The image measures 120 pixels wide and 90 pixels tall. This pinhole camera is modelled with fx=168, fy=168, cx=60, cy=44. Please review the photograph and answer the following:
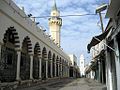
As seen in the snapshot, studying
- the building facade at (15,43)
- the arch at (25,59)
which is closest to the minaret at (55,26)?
the building facade at (15,43)

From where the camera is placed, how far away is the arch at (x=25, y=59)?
18281 mm

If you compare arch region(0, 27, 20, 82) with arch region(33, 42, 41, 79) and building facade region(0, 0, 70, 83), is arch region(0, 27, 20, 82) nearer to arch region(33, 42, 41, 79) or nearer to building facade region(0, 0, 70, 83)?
building facade region(0, 0, 70, 83)

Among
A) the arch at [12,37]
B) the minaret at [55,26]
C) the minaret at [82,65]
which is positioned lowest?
the minaret at [82,65]

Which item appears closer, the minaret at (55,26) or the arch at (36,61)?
the arch at (36,61)

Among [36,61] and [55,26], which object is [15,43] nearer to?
[36,61]

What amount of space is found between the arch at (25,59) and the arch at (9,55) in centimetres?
188

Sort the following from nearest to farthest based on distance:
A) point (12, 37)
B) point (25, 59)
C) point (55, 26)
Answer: point (12, 37) < point (25, 59) < point (55, 26)

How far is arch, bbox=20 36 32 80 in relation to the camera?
1828cm

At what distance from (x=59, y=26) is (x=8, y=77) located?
35270 millimetres

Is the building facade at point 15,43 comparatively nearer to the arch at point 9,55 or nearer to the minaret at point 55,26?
the arch at point 9,55

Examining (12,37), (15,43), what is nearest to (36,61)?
(12,37)

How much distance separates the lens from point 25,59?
1931cm

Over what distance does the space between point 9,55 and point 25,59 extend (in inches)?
134

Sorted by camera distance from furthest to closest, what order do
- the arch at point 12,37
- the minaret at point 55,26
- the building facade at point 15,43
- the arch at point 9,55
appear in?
the minaret at point 55,26, the arch at point 9,55, the arch at point 12,37, the building facade at point 15,43
